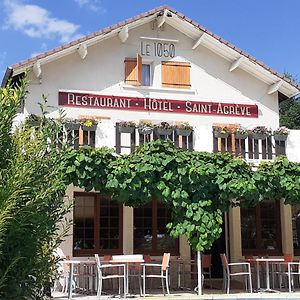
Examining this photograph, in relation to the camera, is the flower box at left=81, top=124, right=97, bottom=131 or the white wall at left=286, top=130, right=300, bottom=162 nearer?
the flower box at left=81, top=124, right=97, bottom=131

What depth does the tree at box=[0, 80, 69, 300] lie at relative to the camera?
12.1ft

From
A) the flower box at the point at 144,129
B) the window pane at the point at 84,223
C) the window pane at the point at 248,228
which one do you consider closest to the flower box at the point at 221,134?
the flower box at the point at 144,129

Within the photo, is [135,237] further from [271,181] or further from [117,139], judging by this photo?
[271,181]

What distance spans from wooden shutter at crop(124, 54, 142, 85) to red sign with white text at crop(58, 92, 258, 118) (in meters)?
0.54

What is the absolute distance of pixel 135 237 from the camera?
50.9 ft

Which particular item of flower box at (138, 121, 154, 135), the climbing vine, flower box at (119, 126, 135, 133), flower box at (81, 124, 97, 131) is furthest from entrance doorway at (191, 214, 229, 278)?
flower box at (81, 124, 97, 131)

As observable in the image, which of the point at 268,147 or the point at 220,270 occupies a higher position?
the point at 268,147

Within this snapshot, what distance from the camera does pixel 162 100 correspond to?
1673cm

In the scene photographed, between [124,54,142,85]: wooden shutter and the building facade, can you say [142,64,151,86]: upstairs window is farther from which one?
[124,54,142,85]: wooden shutter

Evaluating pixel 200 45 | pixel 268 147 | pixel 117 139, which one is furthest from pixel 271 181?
pixel 200 45

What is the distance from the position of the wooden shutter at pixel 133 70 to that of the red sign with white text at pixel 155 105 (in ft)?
1.76

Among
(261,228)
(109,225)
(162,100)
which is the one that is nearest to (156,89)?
(162,100)

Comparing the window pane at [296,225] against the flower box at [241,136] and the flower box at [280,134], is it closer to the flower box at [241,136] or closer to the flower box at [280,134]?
the flower box at [280,134]

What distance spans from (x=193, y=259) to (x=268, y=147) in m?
4.00
